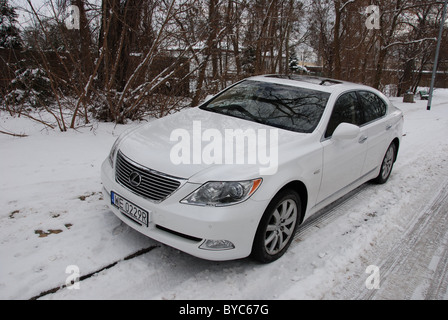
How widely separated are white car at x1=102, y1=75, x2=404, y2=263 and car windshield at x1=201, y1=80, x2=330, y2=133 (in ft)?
0.04

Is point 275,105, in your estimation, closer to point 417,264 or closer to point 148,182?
point 148,182

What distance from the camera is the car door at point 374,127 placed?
14.0ft

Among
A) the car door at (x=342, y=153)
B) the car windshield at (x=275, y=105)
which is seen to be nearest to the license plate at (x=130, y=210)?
the car windshield at (x=275, y=105)

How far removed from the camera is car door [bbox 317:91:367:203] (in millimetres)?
3453

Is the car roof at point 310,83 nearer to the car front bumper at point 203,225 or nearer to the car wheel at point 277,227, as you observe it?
the car wheel at point 277,227

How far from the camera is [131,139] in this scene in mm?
Answer: 3318

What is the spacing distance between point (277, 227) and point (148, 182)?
119cm

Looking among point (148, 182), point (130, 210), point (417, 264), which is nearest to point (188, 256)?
point (130, 210)

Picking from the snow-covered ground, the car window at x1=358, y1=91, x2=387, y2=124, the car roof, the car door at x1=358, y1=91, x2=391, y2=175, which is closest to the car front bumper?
the snow-covered ground

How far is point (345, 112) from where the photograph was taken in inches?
152

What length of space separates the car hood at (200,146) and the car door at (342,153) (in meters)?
0.38

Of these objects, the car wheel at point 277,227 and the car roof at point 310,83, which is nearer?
the car wheel at point 277,227

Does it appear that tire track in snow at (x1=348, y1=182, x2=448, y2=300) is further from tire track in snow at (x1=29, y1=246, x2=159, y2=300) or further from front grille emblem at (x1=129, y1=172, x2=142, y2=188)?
front grille emblem at (x1=129, y1=172, x2=142, y2=188)
